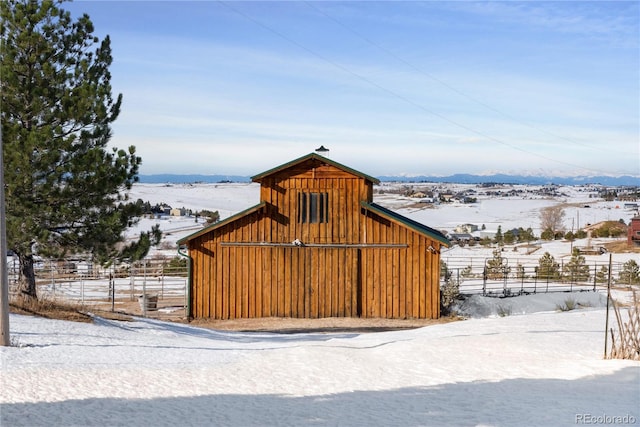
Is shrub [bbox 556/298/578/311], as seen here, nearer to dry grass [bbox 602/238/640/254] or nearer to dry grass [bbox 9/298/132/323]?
dry grass [bbox 9/298/132/323]

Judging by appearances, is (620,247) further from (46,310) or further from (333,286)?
(46,310)

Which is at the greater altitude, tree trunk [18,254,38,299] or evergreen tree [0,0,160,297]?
evergreen tree [0,0,160,297]

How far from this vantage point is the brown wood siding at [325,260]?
2316cm

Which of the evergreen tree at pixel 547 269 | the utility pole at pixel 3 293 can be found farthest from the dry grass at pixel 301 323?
the evergreen tree at pixel 547 269

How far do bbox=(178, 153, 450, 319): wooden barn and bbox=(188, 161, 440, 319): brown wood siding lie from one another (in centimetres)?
4

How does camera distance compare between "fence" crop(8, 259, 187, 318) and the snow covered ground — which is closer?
the snow covered ground

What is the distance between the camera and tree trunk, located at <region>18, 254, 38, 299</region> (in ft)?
57.3

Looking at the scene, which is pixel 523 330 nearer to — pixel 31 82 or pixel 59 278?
pixel 31 82

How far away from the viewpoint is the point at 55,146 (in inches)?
643

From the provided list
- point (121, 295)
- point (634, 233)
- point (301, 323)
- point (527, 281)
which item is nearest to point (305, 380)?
point (301, 323)

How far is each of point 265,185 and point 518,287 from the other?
599 inches

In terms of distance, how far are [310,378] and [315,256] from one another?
11.8 m

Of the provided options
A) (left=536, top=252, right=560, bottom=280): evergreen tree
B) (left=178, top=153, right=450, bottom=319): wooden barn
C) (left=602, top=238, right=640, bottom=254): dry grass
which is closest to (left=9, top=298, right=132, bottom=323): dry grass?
(left=178, top=153, right=450, bottom=319): wooden barn

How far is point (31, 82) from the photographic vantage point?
1669 centimetres
